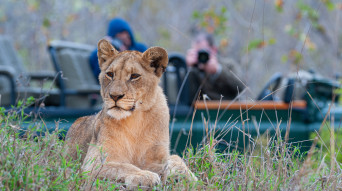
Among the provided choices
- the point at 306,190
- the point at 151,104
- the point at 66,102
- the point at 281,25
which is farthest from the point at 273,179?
the point at 281,25

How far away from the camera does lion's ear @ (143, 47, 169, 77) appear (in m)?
2.49

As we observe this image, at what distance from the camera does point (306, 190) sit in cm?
215

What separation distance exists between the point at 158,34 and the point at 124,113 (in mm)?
11417

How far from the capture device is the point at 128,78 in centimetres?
242

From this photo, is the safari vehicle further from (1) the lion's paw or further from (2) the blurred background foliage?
(2) the blurred background foliage

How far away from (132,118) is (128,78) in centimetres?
19

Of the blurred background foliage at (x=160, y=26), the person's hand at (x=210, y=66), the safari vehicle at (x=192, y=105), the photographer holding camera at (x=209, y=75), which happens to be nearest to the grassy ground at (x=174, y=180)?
the safari vehicle at (x=192, y=105)

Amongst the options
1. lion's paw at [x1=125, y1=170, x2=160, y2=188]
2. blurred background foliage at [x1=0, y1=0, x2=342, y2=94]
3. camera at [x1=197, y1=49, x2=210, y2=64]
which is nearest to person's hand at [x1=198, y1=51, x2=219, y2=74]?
camera at [x1=197, y1=49, x2=210, y2=64]

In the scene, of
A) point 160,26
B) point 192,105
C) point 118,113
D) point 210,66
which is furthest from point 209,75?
point 160,26

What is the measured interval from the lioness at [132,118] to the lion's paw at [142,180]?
11 cm

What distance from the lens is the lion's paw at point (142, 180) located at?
214 centimetres

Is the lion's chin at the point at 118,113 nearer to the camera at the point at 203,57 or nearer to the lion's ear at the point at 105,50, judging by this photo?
the lion's ear at the point at 105,50

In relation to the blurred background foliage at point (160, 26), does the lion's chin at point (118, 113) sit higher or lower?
higher

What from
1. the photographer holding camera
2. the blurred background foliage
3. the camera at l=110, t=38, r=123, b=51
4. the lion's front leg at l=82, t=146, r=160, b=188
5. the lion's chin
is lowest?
the blurred background foliage
